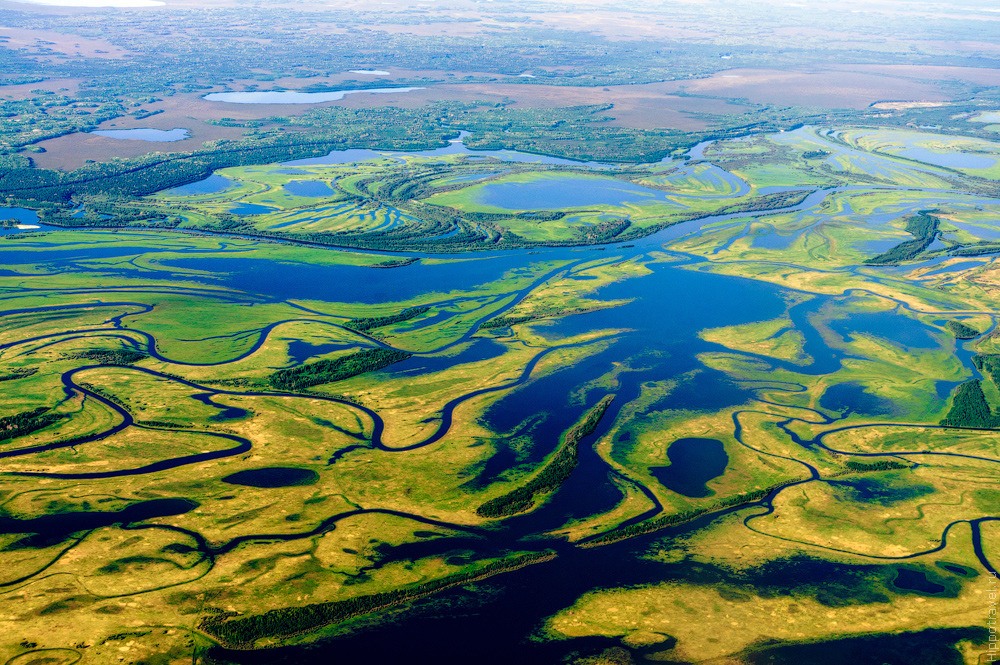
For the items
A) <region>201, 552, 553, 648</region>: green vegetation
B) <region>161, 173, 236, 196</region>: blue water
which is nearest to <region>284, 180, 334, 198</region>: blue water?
<region>161, 173, 236, 196</region>: blue water

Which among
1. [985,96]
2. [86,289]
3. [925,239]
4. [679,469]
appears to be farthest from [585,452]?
[985,96]

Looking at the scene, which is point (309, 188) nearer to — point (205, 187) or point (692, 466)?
point (205, 187)

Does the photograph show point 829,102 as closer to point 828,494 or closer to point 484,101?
point 484,101

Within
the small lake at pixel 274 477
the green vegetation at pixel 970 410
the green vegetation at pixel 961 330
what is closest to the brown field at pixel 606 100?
the green vegetation at pixel 961 330

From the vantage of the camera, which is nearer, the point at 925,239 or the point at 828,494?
the point at 828,494

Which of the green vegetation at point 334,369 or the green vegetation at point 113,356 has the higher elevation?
the green vegetation at point 113,356

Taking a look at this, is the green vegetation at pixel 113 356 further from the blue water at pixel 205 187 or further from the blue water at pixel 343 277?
the blue water at pixel 205 187

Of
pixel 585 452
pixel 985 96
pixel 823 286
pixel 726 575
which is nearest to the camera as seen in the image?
pixel 726 575

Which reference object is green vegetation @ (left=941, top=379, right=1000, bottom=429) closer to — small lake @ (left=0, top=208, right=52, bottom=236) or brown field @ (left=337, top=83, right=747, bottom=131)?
small lake @ (left=0, top=208, right=52, bottom=236)
